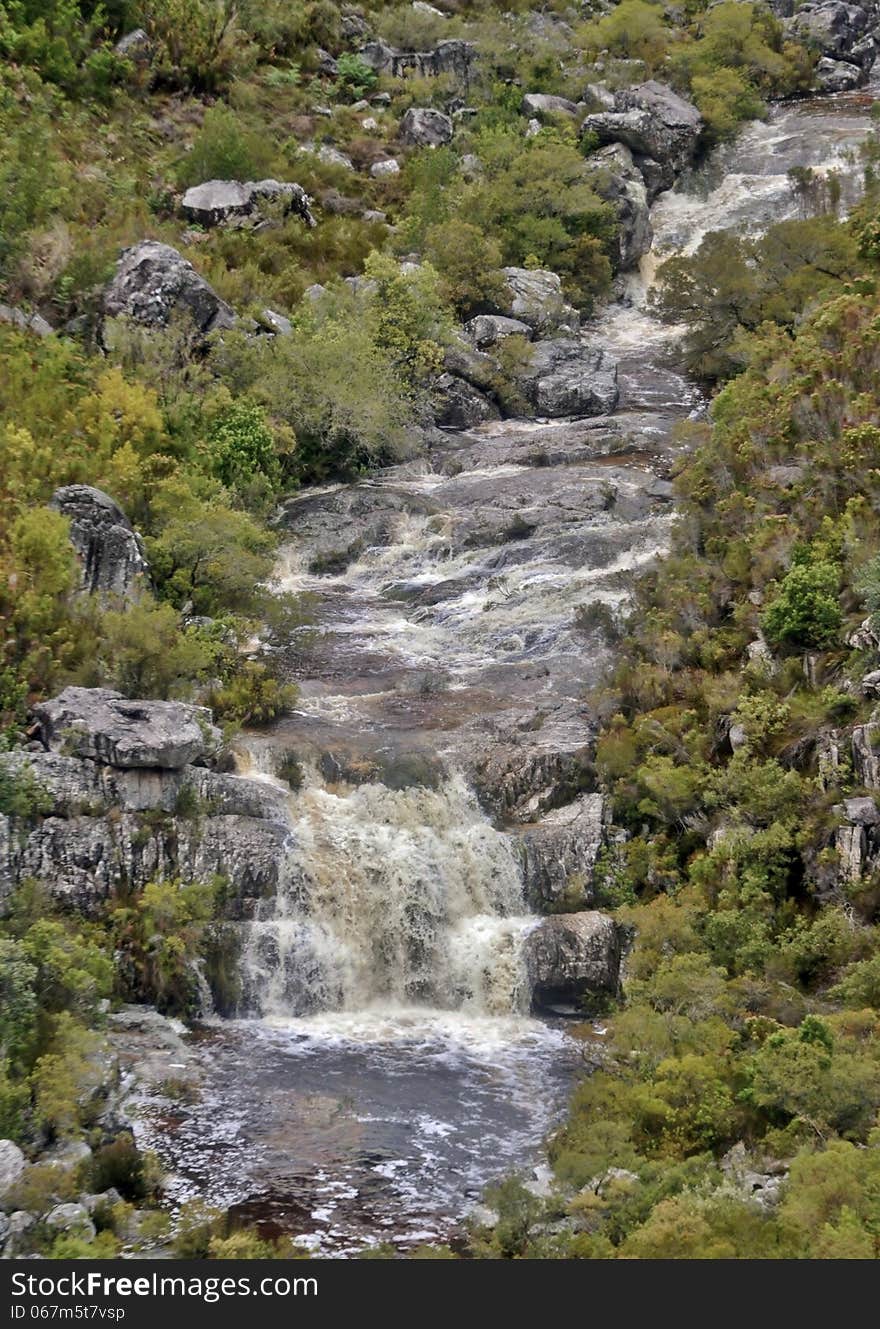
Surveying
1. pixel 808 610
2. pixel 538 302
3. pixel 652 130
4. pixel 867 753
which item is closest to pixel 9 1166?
pixel 867 753

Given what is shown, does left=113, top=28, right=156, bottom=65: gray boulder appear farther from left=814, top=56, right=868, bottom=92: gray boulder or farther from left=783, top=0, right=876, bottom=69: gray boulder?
left=783, top=0, right=876, bottom=69: gray boulder

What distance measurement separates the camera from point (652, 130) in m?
52.0

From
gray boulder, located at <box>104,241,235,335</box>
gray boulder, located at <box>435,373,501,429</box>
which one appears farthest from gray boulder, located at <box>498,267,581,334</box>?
gray boulder, located at <box>104,241,235,335</box>

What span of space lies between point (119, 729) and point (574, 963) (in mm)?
7519

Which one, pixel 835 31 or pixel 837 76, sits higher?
pixel 835 31

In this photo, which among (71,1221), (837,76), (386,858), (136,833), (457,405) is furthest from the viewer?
(837,76)

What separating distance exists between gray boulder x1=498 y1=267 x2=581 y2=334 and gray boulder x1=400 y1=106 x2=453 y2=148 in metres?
9.28

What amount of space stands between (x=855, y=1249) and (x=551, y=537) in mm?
20999

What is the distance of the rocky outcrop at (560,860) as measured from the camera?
833 inches

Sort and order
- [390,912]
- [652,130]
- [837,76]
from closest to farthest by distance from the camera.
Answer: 1. [390,912]
2. [652,130]
3. [837,76]

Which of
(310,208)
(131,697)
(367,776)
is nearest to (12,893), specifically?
(131,697)

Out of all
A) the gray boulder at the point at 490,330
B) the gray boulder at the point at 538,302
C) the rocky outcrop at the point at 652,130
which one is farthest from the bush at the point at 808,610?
the rocky outcrop at the point at 652,130

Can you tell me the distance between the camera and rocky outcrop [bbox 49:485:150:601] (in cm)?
2403

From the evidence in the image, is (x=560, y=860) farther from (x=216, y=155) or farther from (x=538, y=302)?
(x=216, y=155)
